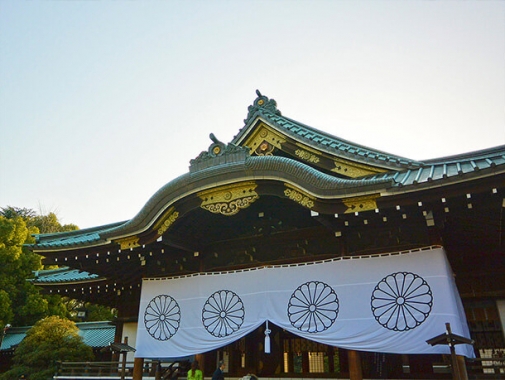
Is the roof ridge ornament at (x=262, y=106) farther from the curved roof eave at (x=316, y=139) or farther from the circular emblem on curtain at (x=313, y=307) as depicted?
the circular emblem on curtain at (x=313, y=307)

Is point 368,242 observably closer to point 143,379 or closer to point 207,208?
point 207,208

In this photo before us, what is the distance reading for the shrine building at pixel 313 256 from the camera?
674cm

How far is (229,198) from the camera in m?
8.15

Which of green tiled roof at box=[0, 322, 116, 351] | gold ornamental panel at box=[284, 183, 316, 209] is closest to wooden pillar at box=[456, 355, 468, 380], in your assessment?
gold ornamental panel at box=[284, 183, 316, 209]

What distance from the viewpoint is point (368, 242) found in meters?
7.86

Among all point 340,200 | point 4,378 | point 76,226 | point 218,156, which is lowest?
point 4,378

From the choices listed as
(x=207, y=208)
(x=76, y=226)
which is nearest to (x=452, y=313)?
(x=207, y=208)

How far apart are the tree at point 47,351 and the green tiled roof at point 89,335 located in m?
5.20

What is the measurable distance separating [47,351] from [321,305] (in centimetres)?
907

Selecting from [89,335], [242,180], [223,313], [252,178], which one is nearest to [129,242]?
[223,313]

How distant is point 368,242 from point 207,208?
3.40 metres

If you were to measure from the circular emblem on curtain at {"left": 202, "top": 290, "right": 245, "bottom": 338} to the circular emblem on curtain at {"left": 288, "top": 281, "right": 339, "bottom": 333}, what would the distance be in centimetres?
120

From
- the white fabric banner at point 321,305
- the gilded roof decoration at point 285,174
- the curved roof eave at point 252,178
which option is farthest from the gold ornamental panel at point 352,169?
the white fabric banner at point 321,305

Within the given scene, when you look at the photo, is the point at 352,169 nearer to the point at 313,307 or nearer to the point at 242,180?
the point at 242,180
